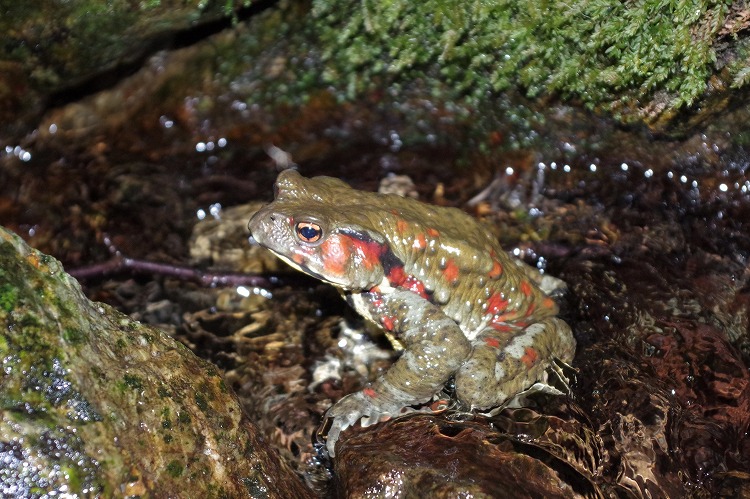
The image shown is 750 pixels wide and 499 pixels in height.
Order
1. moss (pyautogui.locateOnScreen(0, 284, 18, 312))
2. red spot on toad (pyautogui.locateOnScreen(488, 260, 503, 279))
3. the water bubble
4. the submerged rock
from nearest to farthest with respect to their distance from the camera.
Answer: the submerged rock → moss (pyautogui.locateOnScreen(0, 284, 18, 312)) → red spot on toad (pyautogui.locateOnScreen(488, 260, 503, 279)) → the water bubble

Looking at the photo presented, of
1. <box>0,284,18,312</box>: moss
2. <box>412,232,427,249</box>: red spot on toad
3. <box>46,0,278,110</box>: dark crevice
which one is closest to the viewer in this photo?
<box>0,284,18,312</box>: moss

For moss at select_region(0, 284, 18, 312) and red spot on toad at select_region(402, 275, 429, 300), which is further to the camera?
red spot on toad at select_region(402, 275, 429, 300)

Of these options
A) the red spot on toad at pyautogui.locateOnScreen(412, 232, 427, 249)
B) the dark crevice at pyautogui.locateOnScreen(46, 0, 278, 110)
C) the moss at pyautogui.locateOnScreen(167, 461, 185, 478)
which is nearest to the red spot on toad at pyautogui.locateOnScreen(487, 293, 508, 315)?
the red spot on toad at pyautogui.locateOnScreen(412, 232, 427, 249)

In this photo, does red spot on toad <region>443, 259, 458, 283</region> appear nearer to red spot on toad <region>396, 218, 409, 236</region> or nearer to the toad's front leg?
the toad's front leg

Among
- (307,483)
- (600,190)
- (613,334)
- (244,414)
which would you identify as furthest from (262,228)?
(600,190)

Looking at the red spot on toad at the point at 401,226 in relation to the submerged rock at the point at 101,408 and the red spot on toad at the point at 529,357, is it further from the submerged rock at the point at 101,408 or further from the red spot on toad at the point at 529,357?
the submerged rock at the point at 101,408

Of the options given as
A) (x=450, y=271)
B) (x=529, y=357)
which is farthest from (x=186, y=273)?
(x=529, y=357)

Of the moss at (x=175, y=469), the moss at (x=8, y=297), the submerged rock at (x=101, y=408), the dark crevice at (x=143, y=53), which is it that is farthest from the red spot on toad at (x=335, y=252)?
the dark crevice at (x=143, y=53)

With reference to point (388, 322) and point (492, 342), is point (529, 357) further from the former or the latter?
point (388, 322)
